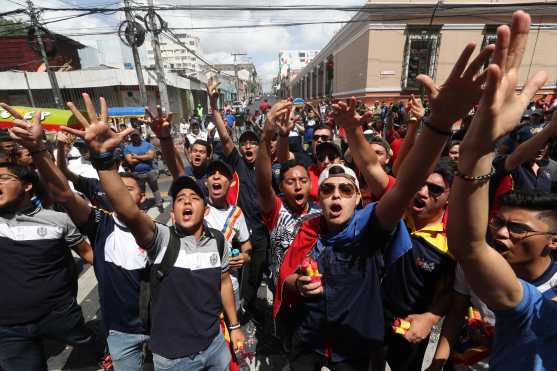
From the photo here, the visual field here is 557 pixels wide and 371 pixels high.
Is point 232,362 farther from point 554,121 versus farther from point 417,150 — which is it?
point 554,121

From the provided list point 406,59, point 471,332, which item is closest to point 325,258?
point 471,332

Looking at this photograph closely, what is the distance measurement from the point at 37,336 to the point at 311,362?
2.03 m

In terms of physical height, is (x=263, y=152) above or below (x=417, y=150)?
below


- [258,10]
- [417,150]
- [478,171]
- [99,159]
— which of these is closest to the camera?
[478,171]

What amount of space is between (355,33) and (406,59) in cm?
460

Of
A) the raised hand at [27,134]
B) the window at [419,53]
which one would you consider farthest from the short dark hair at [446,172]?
the window at [419,53]

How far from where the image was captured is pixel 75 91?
2200 cm

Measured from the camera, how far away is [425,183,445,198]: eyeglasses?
1.89 m

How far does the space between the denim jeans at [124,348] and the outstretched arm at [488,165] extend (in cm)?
215

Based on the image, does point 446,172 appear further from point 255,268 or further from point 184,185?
point 255,268

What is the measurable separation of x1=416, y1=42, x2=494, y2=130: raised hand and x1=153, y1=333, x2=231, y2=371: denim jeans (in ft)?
6.07

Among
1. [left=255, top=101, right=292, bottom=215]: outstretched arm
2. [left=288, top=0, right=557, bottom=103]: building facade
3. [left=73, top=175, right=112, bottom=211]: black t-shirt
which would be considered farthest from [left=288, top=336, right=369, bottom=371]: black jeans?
[left=288, top=0, right=557, bottom=103]: building facade

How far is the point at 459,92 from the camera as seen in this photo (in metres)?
1.02

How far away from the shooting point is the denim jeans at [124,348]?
201 centimetres
